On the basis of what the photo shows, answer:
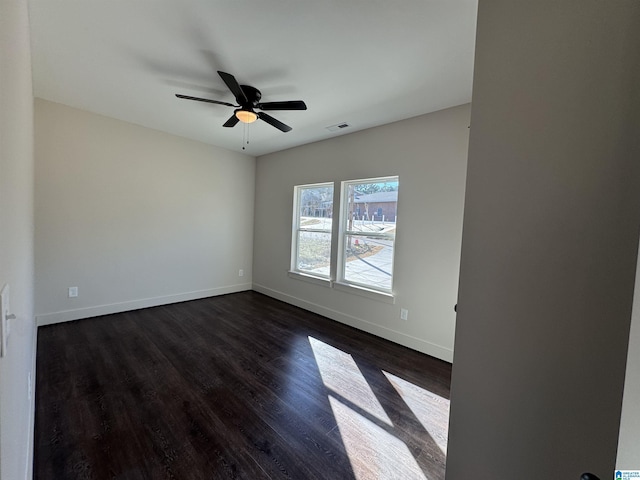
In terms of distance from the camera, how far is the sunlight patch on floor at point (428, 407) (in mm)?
1790

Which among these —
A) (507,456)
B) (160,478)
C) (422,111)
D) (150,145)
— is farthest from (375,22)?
(150,145)

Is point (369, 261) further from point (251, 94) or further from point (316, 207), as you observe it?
point (251, 94)

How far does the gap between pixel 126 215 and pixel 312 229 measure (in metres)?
2.72

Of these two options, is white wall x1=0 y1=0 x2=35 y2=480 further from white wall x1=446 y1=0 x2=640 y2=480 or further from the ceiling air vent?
the ceiling air vent

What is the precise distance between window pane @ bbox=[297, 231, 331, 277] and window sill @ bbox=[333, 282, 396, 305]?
0.42m

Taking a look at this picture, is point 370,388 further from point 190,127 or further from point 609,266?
point 190,127

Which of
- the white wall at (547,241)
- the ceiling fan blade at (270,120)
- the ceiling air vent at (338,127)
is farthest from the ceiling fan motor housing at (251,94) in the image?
the white wall at (547,241)

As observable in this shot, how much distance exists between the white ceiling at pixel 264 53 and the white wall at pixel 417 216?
0.27 meters

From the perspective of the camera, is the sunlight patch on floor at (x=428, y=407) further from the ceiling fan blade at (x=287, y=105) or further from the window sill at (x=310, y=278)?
the ceiling fan blade at (x=287, y=105)

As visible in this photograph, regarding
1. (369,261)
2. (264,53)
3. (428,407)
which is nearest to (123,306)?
(369,261)

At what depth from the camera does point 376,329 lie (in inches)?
131

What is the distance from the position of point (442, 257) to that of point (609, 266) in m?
2.33

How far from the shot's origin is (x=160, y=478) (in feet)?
4.60

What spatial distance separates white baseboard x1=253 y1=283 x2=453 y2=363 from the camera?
110 inches
